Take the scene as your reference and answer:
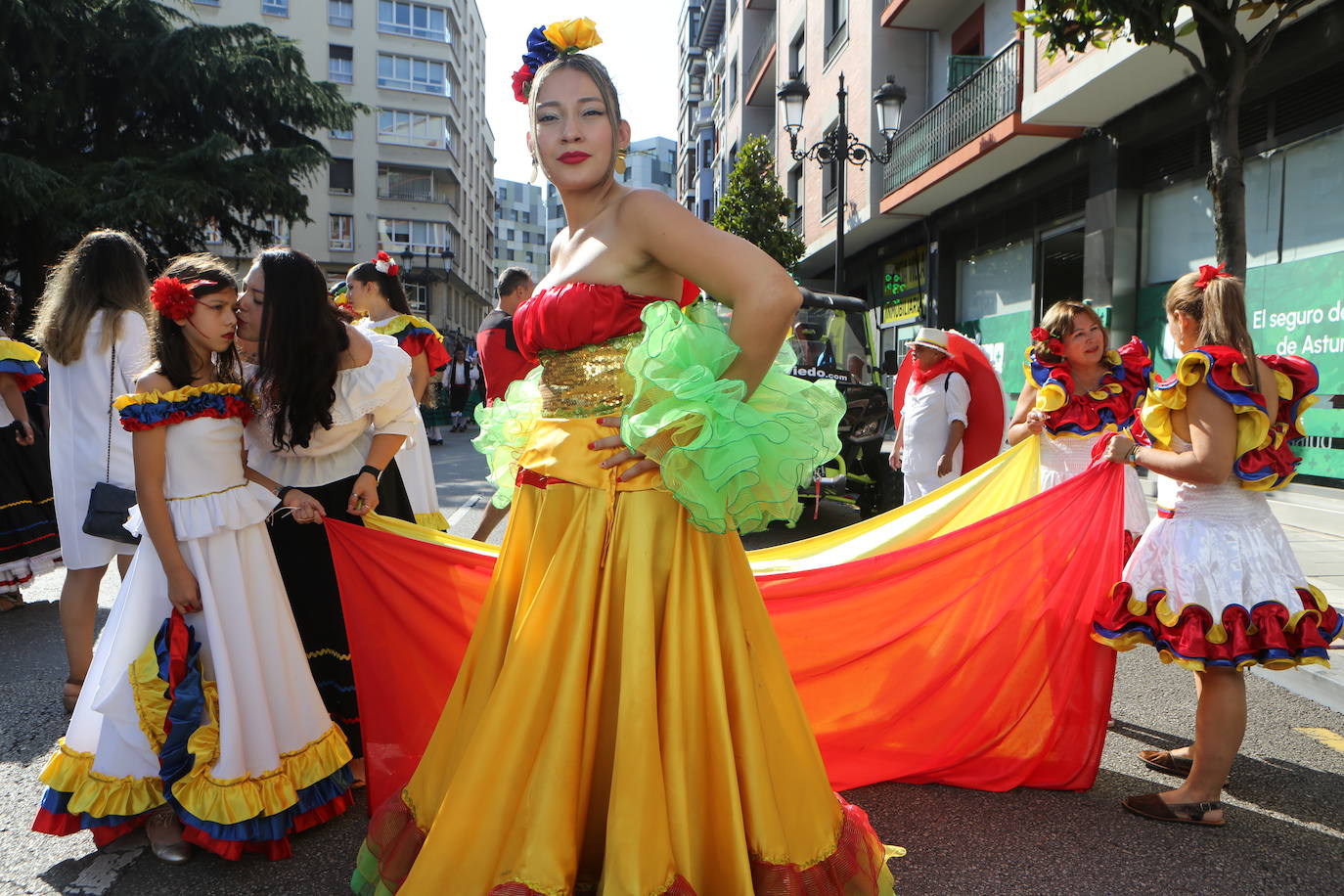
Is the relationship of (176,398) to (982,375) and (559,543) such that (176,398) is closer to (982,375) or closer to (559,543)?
(559,543)

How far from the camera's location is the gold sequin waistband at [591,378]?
7.25ft

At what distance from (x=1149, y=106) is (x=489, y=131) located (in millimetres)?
70821

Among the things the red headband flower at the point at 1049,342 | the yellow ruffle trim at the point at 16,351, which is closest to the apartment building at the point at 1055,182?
the red headband flower at the point at 1049,342

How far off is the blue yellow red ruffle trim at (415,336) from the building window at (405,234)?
5115 centimetres

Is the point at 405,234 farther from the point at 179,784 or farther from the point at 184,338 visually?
the point at 179,784

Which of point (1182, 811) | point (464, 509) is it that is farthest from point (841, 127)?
point (1182, 811)

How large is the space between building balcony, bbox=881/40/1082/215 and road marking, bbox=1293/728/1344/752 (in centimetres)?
1119

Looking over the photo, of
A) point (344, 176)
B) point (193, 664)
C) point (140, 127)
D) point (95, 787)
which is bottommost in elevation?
point (95, 787)

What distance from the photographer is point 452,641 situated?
2957 millimetres

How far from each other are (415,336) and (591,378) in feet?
11.3

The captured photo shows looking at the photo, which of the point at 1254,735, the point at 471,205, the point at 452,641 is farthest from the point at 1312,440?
the point at 471,205

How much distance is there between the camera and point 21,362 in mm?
5426

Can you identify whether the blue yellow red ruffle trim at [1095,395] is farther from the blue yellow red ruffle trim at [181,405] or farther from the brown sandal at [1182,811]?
the blue yellow red ruffle trim at [181,405]

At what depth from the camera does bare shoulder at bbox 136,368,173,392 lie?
109 inches
